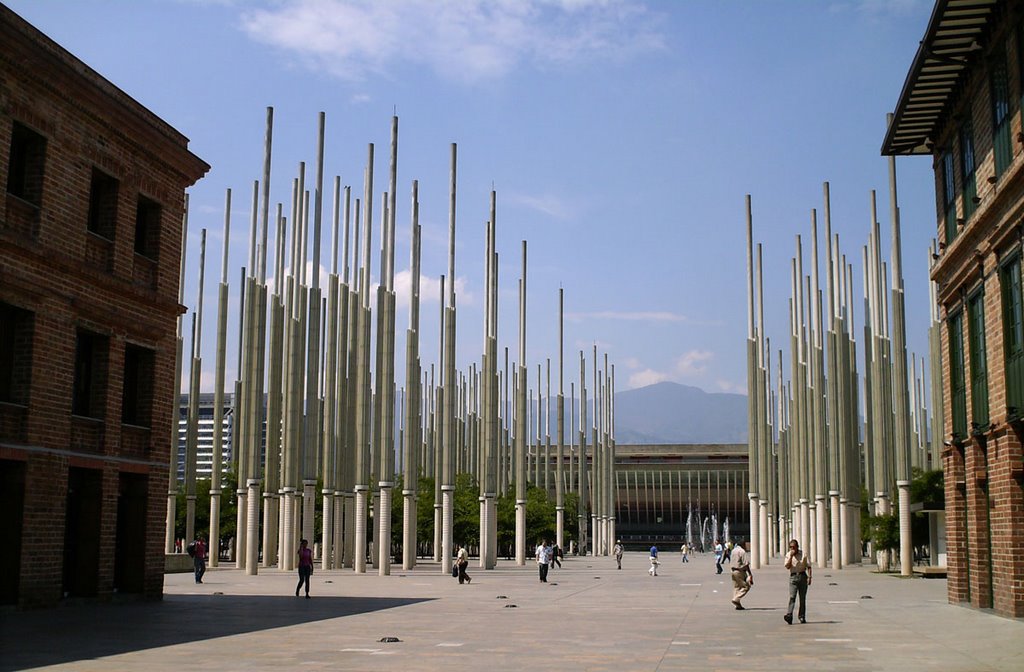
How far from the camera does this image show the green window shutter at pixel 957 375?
2709 centimetres

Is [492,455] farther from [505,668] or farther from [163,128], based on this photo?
[505,668]

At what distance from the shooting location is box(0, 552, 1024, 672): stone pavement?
53.9 feet

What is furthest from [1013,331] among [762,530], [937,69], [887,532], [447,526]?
[762,530]

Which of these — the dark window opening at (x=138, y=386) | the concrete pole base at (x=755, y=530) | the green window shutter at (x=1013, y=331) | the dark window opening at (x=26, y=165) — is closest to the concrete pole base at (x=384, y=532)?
the concrete pole base at (x=755, y=530)

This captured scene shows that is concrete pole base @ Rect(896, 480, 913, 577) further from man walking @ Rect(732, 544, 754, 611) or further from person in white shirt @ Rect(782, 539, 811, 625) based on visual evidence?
person in white shirt @ Rect(782, 539, 811, 625)

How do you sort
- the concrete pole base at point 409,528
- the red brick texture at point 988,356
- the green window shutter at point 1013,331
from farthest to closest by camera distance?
the concrete pole base at point 409,528 → the red brick texture at point 988,356 → the green window shutter at point 1013,331

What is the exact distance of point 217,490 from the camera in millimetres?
57844

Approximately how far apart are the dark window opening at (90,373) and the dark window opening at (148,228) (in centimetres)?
310

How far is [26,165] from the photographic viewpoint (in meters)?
25.6

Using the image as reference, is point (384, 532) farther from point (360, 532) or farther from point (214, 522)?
point (214, 522)

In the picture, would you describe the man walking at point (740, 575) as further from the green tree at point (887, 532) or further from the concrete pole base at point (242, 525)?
the concrete pole base at point (242, 525)

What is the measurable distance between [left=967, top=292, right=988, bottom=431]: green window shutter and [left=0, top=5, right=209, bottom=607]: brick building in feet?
66.2

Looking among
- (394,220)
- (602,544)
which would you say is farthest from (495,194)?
(602,544)

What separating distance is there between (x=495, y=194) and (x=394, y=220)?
24.1 feet
